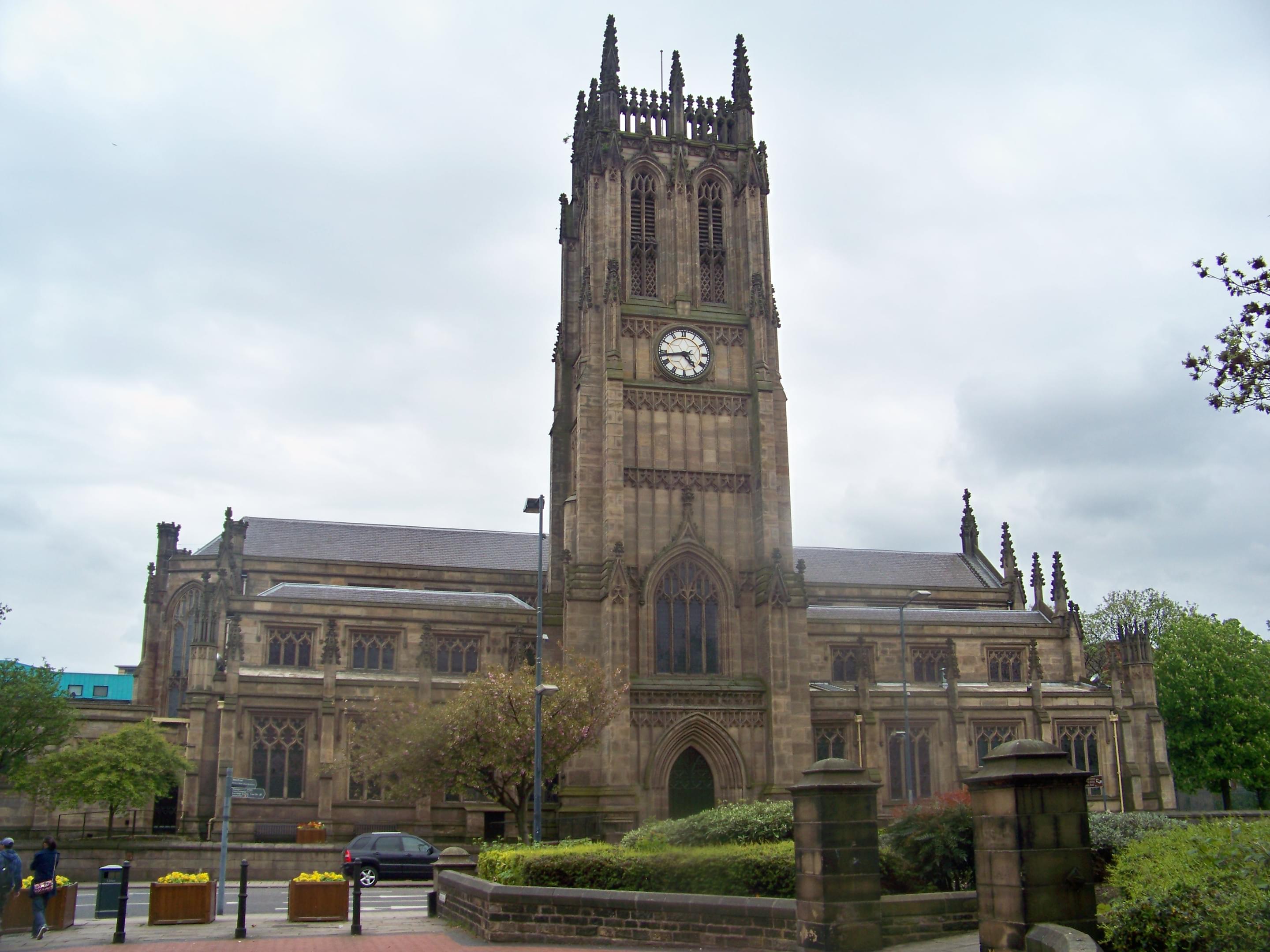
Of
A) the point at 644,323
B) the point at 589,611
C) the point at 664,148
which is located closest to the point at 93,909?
the point at 589,611

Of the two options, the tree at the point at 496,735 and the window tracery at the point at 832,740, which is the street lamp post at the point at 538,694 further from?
the window tracery at the point at 832,740

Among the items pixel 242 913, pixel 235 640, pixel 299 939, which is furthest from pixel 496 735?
pixel 235 640

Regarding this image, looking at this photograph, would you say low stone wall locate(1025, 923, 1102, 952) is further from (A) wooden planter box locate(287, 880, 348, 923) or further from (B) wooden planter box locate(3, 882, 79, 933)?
(B) wooden planter box locate(3, 882, 79, 933)

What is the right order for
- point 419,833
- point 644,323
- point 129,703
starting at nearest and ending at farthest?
point 419,833
point 644,323
point 129,703

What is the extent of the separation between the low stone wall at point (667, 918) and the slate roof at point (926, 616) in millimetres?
38018

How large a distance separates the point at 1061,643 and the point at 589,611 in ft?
91.5

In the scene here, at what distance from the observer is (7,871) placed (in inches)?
741

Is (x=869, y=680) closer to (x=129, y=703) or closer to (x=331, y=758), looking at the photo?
(x=331, y=758)

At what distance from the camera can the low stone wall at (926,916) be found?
56.1 ft

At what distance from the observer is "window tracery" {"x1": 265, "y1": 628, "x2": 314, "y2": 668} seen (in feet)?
161

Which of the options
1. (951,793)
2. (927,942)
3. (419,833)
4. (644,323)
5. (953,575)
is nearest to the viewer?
(927,942)

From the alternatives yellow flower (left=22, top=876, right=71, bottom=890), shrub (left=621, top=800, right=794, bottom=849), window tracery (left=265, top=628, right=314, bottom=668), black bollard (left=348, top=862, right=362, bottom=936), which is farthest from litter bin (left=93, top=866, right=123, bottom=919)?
window tracery (left=265, top=628, right=314, bottom=668)

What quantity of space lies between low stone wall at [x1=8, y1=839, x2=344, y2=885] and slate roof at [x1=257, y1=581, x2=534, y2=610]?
50.7ft

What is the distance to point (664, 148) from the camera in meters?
51.8
